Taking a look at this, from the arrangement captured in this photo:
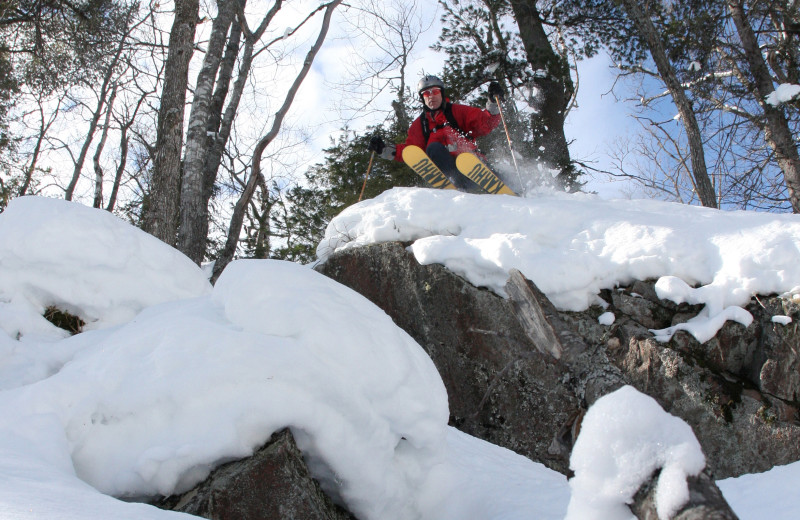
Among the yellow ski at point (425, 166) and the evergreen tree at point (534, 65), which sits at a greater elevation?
the evergreen tree at point (534, 65)

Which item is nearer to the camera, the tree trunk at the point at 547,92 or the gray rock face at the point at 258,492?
the gray rock face at the point at 258,492

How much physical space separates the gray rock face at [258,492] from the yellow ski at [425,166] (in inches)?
189

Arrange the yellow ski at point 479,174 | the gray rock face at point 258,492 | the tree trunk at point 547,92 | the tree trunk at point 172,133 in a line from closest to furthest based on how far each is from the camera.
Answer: the gray rock face at point 258,492, the tree trunk at point 172,133, the yellow ski at point 479,174, the tree trunk at point 547,92

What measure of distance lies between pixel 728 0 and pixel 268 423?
359 inches

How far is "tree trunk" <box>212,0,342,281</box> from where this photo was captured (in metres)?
7.60

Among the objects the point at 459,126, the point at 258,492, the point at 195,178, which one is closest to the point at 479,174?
the point at 459,126

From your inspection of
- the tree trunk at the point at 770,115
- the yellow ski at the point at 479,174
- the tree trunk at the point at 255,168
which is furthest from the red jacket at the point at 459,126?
the tree trunk at the point at 770,115

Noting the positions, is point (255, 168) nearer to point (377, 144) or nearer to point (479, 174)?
point (377, 144)

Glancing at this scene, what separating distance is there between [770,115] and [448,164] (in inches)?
195

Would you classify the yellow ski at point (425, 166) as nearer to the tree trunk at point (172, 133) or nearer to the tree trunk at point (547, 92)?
the tree trunk at point (172, 133)

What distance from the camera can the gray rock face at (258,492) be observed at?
81.9 inches

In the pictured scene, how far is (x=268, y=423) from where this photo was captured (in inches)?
89.0

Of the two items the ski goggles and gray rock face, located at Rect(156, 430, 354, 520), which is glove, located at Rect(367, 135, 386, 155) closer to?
the ski goggles

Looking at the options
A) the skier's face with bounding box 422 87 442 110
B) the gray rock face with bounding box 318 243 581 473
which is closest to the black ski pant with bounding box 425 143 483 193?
the skier's face with bounding box 422 87 442 110
